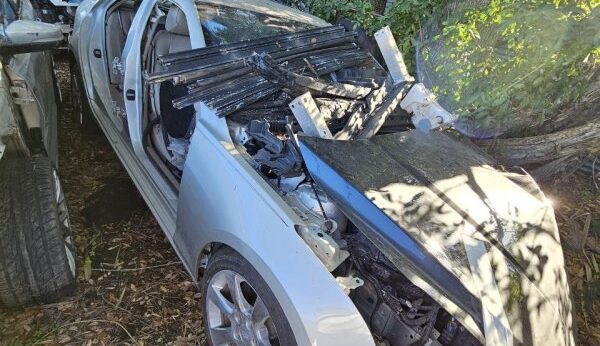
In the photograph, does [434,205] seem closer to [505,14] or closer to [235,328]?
[235,328]

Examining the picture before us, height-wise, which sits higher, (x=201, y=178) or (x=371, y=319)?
(x=201, y=178)

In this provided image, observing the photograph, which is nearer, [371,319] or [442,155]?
[371,319]

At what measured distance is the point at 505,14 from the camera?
3.42 m

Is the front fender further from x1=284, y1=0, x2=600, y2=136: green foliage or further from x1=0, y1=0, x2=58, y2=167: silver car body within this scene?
x1=284, y1=0, x2=600, y2=136: green foliage

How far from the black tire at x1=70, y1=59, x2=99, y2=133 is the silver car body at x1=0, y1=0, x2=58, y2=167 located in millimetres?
753

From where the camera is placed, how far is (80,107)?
404cm

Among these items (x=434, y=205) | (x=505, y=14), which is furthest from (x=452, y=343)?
(x=505, y=14)

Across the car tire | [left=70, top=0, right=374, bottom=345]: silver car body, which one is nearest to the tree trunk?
[left=70, top=0, right=374, bottom=345]: silver car body

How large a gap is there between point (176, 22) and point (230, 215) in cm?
164

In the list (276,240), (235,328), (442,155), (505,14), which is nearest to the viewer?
(276,240)

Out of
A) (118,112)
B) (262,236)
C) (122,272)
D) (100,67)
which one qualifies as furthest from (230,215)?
(100,67)

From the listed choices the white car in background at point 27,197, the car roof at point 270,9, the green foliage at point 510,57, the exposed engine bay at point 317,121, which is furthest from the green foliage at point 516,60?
the white car in background at point 27,197

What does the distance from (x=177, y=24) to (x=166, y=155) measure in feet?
2.97

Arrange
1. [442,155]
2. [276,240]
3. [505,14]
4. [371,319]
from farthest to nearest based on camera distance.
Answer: [505,14]
[442,155]
[371,319]
[276,240]
